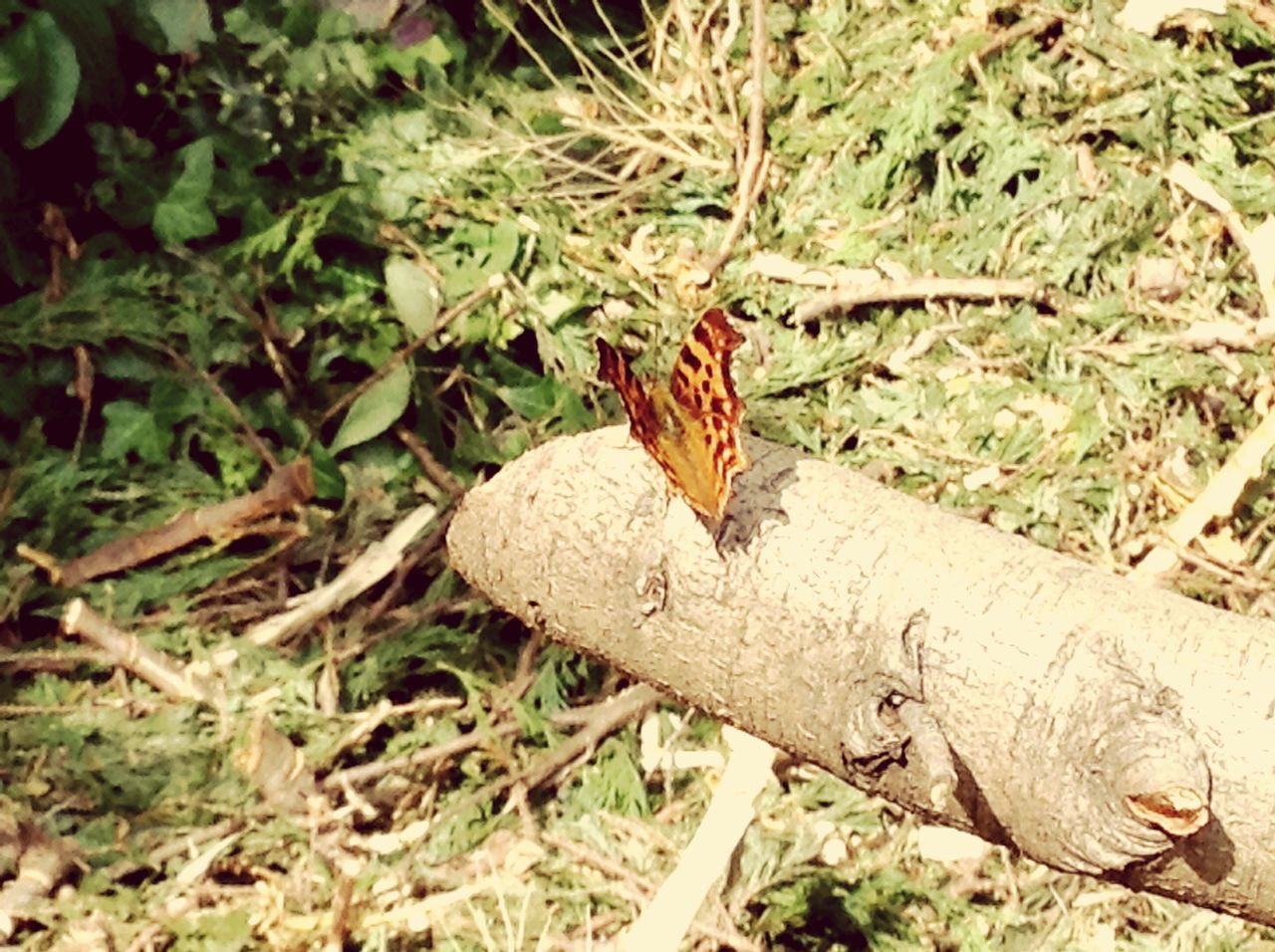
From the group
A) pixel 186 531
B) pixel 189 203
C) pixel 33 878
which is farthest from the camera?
pixel 189 203

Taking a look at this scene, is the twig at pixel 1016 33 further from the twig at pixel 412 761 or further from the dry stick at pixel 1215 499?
the twig at pixel 412 761

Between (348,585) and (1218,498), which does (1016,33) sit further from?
(348,585)

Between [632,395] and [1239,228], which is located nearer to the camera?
[632,395]

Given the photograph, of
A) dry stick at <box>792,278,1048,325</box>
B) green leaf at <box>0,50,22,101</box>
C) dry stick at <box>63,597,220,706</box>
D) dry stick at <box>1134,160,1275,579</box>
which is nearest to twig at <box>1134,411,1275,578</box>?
dry stick at <box>1134,160,1275,579</box>

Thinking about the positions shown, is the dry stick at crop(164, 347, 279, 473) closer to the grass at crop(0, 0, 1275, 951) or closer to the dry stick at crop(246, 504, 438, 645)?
the grass at crop(0, 0, 1275, 951)

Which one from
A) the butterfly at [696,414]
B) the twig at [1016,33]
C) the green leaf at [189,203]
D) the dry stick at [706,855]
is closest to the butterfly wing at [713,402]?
the butterfly at [696,414]

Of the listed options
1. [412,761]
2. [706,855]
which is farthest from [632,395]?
[412,761]

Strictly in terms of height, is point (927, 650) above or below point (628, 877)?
above
